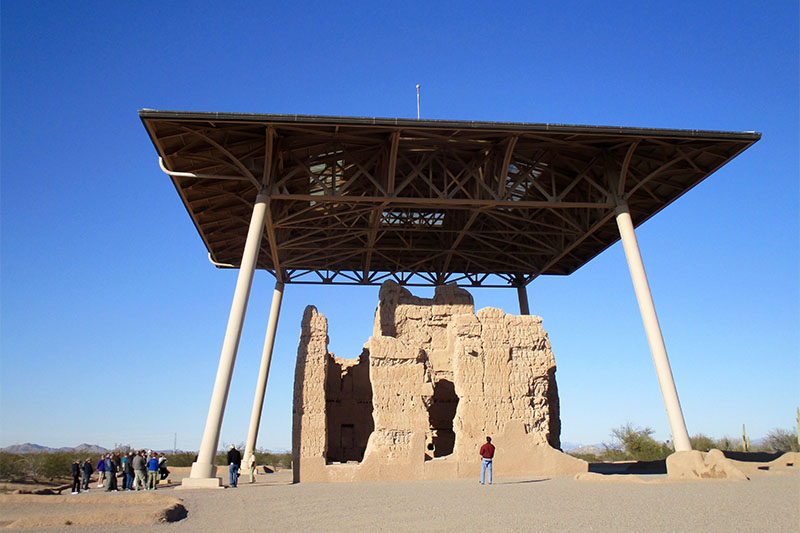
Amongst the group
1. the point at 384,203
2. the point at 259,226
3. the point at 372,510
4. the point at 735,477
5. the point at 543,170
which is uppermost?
the point at 543,170

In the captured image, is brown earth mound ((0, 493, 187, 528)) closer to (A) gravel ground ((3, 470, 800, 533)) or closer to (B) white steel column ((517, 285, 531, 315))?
(A) gravel ground ((3, 470, 800, 533))

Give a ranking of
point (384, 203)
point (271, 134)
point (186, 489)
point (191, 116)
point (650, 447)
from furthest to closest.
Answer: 1. point (650, 447)
2. point (384, 203)
3. point (271, 134)
4. point (191, 116)
5. point (186, 489)

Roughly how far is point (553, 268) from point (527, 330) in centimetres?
1514

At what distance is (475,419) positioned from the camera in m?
18.5

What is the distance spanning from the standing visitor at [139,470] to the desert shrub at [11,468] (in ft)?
47.9

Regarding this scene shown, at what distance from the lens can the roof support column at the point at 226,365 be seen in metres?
17.2

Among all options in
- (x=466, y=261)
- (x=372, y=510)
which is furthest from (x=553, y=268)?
(x=372, y=510)

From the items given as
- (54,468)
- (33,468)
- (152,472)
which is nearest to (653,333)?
(152,472)

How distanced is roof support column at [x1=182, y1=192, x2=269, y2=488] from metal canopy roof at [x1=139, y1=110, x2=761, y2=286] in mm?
1719

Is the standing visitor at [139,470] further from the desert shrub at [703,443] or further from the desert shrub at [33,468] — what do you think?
the desert shrub at [703,443]

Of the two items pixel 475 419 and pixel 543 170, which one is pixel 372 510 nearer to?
pixel 475 419

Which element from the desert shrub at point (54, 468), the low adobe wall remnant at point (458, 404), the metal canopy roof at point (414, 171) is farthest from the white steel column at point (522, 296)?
the desert shrub at point (54, 468)

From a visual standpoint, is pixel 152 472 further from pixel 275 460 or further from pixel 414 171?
pixel 275 460

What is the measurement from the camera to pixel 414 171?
22000 mm
